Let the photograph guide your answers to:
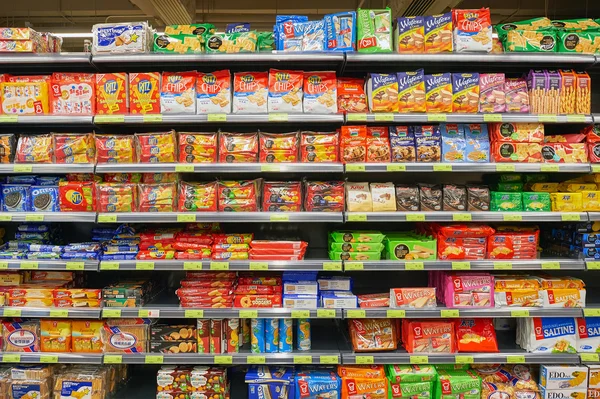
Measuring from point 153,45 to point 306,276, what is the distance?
1.97 meters

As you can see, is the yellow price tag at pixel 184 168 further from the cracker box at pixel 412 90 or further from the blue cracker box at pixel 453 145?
the blue cracker box at pixel 453 145

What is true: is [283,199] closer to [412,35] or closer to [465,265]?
[465,265]

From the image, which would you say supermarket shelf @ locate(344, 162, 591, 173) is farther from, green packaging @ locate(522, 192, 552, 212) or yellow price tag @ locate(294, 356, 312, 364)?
yellow price tag @ locate(294, 356, 312, 364)

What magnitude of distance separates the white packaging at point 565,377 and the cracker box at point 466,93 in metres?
1.88

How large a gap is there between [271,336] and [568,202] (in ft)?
7.49

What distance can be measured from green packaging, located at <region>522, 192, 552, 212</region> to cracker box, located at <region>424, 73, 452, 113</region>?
83 cm

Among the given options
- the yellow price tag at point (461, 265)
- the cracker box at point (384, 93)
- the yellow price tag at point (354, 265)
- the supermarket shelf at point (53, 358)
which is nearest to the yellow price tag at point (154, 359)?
the supermarket shelf at point (53, 358)

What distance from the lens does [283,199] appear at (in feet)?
8.71

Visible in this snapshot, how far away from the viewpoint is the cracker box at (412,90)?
2604 millimetres

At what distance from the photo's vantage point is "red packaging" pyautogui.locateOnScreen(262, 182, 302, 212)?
8.71ft

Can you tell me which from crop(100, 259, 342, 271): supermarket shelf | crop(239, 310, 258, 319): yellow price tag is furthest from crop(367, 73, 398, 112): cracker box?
crop(239, 310, 258, 319): yellow price tag

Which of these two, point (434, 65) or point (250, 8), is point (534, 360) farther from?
point (250, 8)

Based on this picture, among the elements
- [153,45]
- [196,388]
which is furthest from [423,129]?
[196,388]

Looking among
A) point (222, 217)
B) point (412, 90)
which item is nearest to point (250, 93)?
point (222, 217)
